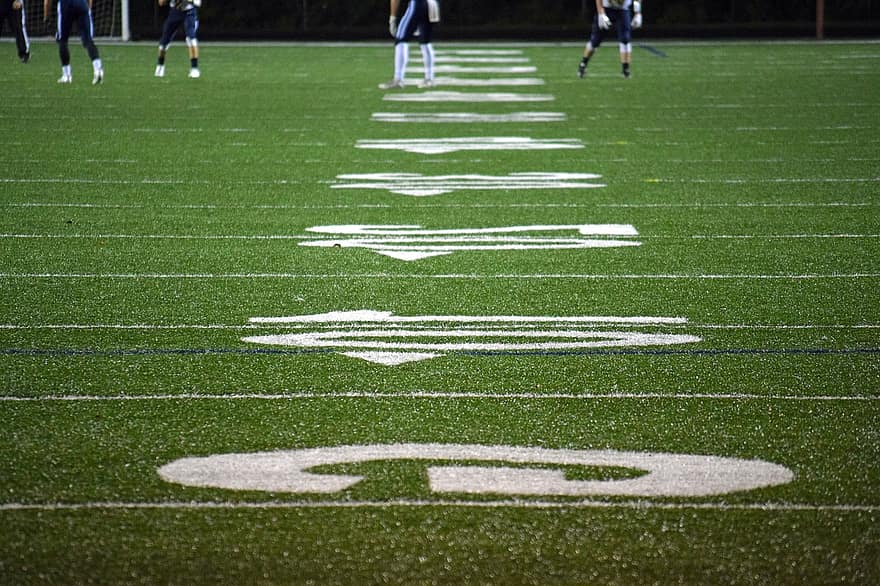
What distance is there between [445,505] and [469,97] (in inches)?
541

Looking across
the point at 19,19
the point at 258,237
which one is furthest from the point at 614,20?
the point at 258,237

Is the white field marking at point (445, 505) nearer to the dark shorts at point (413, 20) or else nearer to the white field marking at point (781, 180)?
the white field marking at point (781, 180)

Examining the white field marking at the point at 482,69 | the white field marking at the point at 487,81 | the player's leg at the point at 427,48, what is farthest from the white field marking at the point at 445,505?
the white field marking at the point at 482,69

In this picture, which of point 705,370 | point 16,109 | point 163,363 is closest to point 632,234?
point 705,370

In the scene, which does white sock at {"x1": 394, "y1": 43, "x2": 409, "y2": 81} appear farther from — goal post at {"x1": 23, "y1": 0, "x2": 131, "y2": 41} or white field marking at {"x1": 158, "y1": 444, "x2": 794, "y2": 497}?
white field marking at {"x1": 158, "y1": 444, "x2": 794, "y2": 497}

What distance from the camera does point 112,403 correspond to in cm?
437

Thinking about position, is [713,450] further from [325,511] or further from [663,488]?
[325,511]

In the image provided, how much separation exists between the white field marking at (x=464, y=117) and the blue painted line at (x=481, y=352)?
900cm

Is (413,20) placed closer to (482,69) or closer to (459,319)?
(482,69)

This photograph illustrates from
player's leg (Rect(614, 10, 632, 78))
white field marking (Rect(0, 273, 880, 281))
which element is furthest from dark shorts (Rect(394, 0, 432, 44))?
white field marking (Rect(0, 273, 880, 281))

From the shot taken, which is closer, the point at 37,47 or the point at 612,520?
the point at 612,520

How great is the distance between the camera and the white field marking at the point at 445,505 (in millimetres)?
3436

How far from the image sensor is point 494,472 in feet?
12.2

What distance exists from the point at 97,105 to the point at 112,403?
1135 centimetres
